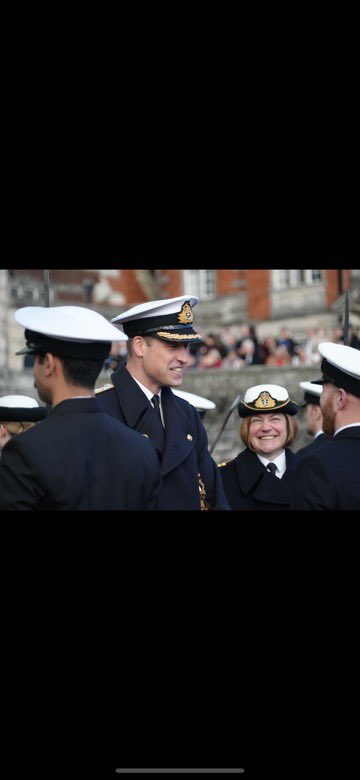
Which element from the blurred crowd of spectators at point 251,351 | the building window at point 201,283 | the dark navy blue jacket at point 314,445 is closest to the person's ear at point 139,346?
the dark navy blue jacket at point 314,445

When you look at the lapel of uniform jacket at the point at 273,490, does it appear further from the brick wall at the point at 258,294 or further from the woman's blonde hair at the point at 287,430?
the brick wall at the point at 258,294

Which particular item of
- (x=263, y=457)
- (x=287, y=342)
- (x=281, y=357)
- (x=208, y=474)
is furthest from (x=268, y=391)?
(x=287, y=342)

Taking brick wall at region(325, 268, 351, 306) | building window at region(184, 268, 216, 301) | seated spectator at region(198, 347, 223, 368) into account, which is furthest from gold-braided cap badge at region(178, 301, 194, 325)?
building window at region(184, 268, 216, 301)

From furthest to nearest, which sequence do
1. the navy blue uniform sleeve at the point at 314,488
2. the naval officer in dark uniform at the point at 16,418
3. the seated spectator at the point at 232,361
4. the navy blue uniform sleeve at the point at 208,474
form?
→ the seated spectator at the point at 232,361, the naval officer in dark uniform at the point at 16,418, the navy blue uniform sleeve at the point at 208,474, the navy blue uniform sleeve at the point at 314,488

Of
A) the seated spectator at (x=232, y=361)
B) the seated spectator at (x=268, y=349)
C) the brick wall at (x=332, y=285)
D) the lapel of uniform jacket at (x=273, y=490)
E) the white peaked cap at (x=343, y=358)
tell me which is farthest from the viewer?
the brick wall at (x=332, y=285)

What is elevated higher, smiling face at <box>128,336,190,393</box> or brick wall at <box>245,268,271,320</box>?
smiling face at <box>128,336,190,393</box>

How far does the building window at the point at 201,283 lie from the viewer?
35.0 meters

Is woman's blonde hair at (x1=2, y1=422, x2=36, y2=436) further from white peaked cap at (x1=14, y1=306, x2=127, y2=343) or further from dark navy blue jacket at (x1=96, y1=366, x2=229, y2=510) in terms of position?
white peaked cap at (x1=14, y1=306, x2=127, y2=343)

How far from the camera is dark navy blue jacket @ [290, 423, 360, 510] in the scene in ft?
15.8

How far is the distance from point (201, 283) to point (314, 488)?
3183 cm

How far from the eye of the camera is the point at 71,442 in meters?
4.34

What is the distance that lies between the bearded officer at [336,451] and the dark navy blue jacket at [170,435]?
2.51 feet

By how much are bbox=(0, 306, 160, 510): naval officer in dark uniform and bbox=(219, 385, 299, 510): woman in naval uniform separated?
105 inches
